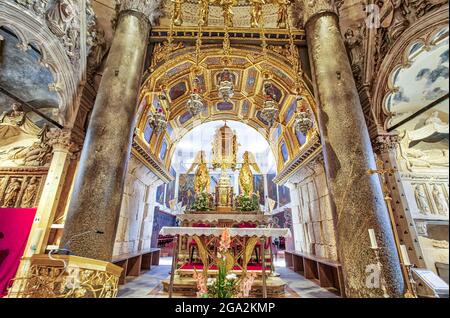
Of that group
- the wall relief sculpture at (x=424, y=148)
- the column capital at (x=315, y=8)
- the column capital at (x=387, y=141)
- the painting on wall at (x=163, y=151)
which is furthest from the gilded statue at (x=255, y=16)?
the painting on wall at (x=163, y=151)

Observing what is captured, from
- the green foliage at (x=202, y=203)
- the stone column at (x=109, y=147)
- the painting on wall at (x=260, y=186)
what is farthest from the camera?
the painting on wall at (x=260, y=186)

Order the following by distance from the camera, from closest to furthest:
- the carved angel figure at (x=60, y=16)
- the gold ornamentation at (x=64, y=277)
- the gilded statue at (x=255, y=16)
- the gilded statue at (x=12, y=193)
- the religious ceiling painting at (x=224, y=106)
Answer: the gold ornamentation at (x=64, y=277), the carved angel figure at (x=60, y=16), the gilded statue at (x=12, y=193), the gilded statue at (x=255, y=16), the religious ceiling painting at (x=224, y=106)

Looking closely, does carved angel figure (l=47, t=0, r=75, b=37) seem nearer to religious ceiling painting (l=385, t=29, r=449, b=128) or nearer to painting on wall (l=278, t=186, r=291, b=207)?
religious ceiling painting (l=385, t=29, r=449, b=128)

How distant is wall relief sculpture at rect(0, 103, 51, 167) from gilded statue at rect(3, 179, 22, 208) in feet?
1.69

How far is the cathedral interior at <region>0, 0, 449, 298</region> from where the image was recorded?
11.2ft

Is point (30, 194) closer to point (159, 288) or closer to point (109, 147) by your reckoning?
point (109, 147)

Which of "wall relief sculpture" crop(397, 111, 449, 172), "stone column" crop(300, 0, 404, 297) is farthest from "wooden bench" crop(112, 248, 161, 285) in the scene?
"wall relief sculpture" crop(397, 111, 449, 172)

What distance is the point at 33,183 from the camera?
5379mm

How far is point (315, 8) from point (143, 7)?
4691mm

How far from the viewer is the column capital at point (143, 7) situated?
18.5 ft

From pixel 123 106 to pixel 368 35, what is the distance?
6265 mm

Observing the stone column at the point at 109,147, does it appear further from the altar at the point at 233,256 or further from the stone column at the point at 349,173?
the stone column at the point at 349,173

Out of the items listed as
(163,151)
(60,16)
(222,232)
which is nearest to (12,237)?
(222,232)

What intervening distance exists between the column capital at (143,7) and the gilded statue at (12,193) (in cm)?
519
